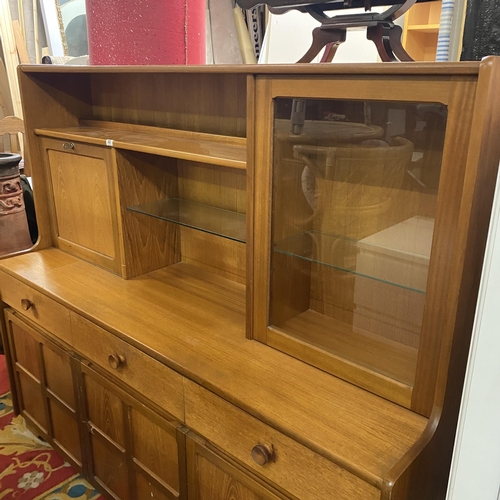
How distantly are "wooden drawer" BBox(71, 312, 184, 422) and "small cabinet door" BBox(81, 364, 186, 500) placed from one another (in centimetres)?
5

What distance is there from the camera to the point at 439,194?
0.85 metres

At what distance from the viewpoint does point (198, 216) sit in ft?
5.10

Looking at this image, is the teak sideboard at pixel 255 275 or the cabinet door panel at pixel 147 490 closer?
the teak sideboard at pixel 255 275

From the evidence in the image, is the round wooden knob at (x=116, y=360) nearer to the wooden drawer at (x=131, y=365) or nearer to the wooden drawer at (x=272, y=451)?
the wooden drawer at (x=131, y=365)

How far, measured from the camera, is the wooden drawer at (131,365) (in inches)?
48.2

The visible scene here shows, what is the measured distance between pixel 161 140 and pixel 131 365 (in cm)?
67

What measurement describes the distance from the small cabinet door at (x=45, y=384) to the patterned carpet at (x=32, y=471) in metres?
0.07

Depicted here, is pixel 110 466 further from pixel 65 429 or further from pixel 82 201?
pixel 82 201

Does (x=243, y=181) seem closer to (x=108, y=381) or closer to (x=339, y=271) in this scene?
(x=339, y=271)

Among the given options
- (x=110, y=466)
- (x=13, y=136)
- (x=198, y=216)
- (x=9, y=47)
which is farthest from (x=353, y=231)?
(x=9, y=47)

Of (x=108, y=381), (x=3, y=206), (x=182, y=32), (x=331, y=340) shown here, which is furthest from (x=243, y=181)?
(x=3, y=206)

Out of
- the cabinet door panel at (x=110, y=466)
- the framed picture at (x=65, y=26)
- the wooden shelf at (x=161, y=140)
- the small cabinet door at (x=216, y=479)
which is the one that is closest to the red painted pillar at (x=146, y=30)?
the wooden shelf at (x=161, y=140)

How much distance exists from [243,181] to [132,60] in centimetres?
48

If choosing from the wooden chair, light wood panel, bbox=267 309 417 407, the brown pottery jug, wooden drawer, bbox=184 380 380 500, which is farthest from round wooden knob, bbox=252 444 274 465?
the wooden chair
